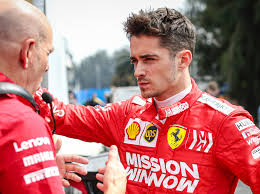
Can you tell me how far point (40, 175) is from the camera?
95 cm

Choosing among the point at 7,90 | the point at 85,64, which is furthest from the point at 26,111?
the point at 85,64

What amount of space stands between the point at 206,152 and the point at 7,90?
45.0 inches

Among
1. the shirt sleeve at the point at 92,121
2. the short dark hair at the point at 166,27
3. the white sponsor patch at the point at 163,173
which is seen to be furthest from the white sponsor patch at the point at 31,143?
the short dark hair at the point at 166,27

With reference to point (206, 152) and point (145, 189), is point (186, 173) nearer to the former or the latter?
point (206, 152)

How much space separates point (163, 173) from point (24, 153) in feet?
3.34

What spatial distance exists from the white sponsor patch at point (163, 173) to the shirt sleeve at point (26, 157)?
0.87m

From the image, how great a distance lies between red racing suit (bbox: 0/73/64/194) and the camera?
89cm

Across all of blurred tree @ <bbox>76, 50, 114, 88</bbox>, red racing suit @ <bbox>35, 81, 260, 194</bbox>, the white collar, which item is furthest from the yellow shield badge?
blurred tree @ <bbox>76, 50, 114, 88</bbox>

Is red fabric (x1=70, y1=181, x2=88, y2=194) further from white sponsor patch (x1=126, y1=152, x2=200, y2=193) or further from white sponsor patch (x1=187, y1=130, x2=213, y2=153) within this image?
white sponsor patch (x1=187, y1=130, x2=213, y2=153)

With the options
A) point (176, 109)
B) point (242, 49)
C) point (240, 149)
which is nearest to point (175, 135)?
point (176, 109)

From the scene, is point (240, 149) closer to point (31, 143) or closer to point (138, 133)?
point (138, 133)

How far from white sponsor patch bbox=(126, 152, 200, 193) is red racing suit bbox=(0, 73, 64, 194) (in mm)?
876

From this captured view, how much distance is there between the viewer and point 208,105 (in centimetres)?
179

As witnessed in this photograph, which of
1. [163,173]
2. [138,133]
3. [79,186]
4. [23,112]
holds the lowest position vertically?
[79,186]
